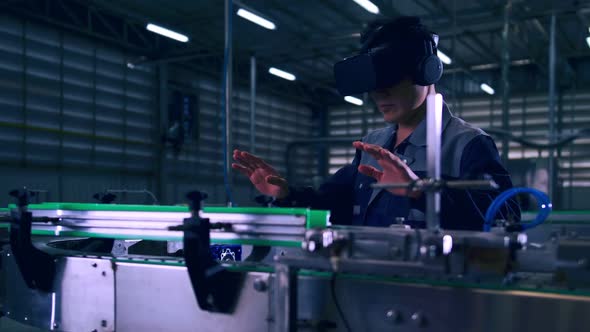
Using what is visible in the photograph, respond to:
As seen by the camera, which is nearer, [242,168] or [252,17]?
[242,168]

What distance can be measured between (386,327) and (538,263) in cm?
26

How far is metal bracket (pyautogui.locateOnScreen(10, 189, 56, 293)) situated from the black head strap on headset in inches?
30.7

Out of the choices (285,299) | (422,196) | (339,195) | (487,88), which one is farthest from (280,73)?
(285,299)

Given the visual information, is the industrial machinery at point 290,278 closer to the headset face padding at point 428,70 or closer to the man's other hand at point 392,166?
the man's other hand at point 392,166

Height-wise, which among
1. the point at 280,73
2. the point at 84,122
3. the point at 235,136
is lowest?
the point at 84,122

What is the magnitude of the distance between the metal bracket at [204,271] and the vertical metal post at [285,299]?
12 centimetres

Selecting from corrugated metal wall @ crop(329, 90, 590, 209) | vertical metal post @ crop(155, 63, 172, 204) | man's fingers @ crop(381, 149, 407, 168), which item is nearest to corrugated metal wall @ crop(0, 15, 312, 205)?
vertical metal post @ crop(155, 63, 172, 204)

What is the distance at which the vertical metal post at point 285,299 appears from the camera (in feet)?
2.80

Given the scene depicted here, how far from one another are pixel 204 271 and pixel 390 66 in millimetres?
644

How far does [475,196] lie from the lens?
1.23 m

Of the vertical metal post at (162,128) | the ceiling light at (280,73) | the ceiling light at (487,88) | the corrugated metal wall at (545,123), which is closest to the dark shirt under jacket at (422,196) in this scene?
the vertical metal post at (162,128)

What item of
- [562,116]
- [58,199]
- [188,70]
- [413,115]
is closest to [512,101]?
[562,116]

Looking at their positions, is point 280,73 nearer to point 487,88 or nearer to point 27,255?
point 487,88

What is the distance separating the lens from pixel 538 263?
0.82 metres
